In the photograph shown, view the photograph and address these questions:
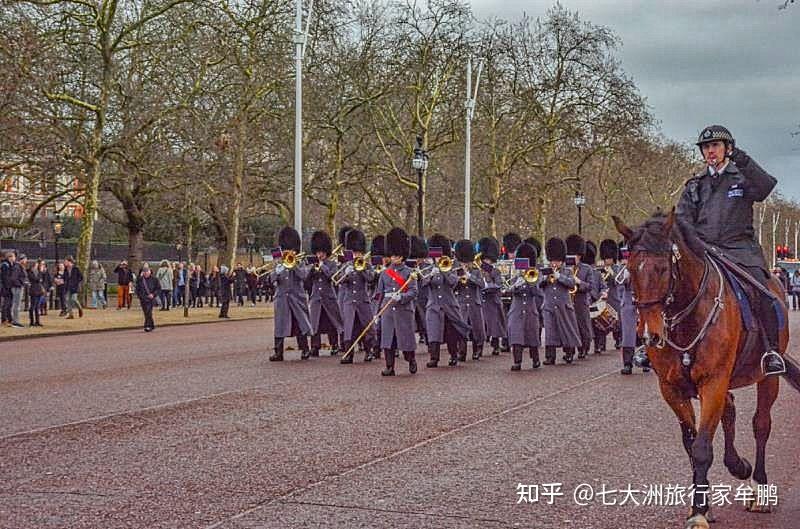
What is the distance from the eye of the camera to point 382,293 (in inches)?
618

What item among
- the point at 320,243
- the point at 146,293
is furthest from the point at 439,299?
the point at 146,293

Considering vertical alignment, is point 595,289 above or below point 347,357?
above

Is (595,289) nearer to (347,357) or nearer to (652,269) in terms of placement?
(347,357)

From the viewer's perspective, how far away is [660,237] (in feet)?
21.0

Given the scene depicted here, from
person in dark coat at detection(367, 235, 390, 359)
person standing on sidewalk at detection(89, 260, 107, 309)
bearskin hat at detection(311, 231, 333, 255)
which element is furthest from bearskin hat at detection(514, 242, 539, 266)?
person standing on sidewalk at detection(89, 260, 107, 309)

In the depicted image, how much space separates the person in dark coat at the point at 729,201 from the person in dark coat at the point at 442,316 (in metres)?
9.15

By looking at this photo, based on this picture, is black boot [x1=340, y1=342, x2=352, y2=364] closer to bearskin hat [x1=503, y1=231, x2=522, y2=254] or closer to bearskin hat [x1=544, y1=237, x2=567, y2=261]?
bearskin hat [x1=544, y1=237, x2=567, y2=261]

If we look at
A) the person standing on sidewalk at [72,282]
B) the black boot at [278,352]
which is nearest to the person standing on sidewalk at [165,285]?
the person standing on sidewalk at [72,282]

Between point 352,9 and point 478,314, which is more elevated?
point 352,9

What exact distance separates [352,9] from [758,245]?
35.7m

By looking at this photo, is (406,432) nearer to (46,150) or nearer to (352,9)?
(46,150)

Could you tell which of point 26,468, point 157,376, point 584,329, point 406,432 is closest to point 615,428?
point 406,432

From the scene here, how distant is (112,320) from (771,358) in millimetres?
24389

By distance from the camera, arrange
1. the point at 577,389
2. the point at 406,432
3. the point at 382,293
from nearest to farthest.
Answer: the point at 406,432, the point at 577,389, the point at 382,293
